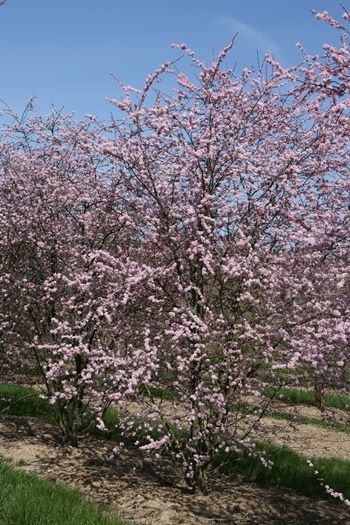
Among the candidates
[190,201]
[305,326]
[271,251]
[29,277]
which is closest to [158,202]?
[190,201]

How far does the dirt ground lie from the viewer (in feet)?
18.2

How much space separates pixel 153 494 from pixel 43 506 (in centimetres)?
166

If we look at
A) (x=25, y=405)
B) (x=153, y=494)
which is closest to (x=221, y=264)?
(x=153, y=494)

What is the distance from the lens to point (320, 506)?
6.10 m

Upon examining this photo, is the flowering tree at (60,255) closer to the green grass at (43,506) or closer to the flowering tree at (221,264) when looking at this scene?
the flowering tree at (221,264)

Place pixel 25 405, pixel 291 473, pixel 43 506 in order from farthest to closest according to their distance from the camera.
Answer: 1. pixel 25 405
2. pixel 291 473
3. pixel 43 506

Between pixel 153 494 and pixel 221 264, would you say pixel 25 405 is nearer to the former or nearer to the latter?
pixel 153 494

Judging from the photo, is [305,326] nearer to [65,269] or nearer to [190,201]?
[190,201]

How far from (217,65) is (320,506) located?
4.67 m

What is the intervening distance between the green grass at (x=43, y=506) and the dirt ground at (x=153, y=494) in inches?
25.3

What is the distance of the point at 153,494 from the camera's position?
5.97 metres

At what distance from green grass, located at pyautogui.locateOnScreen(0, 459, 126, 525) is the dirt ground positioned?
0.64m

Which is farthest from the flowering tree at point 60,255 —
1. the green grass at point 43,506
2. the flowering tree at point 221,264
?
the green grass at point 43,506

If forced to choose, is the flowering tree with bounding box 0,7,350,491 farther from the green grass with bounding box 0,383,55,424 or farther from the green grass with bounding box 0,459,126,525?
the green grass with bounding box 0,383,55,424
